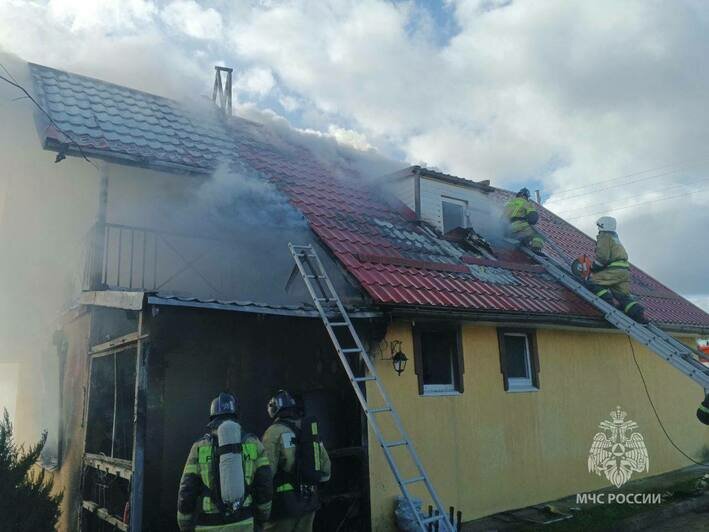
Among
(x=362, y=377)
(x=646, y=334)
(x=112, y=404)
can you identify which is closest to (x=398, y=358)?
(x=362, y=377)

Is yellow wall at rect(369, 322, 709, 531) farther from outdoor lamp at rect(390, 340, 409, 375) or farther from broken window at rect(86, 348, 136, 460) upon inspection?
broken window at rect(86, 348, 136, 460)

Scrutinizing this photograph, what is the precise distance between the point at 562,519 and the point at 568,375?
98.8 inches

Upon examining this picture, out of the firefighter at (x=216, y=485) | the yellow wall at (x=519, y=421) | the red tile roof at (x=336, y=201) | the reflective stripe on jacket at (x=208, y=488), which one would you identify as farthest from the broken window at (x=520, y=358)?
the firefighter at (x=216, y=485)

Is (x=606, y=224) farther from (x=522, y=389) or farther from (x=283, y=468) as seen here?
(x=283, y=468)

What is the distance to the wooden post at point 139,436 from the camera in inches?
196

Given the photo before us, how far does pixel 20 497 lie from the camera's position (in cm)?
570

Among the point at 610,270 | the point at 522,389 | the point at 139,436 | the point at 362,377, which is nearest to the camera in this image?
the point at 139,436

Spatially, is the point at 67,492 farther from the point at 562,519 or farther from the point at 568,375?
the point at 568,375

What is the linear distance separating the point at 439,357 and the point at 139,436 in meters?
3.94

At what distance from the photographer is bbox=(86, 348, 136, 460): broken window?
241 inches

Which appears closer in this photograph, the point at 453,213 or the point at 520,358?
the point at 520,358

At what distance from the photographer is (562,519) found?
7.12 m

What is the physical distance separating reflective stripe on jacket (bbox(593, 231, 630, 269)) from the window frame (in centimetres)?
404

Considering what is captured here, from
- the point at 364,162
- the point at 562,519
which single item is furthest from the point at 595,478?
the point at 364,162
